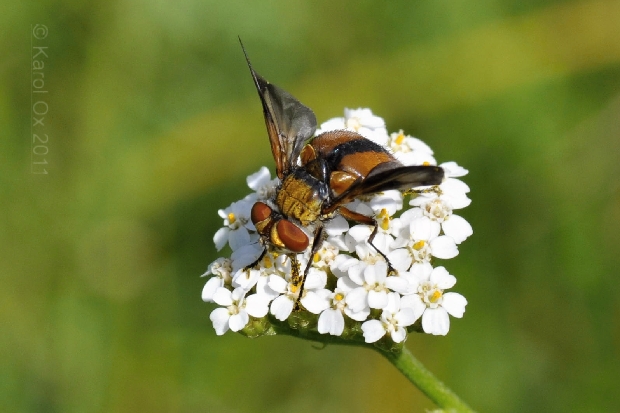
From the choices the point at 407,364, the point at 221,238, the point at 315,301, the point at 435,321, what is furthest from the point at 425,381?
the point at 221,238

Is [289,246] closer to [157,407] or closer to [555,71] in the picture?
[157,407]

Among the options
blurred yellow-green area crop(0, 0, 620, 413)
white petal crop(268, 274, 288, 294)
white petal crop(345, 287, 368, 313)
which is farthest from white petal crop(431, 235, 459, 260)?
blurred yellow-green area crop(0, 0, 620, 413)

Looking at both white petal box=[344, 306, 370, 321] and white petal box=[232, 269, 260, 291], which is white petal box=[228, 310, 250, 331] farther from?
white petal box=[344, 306, 370, 321]

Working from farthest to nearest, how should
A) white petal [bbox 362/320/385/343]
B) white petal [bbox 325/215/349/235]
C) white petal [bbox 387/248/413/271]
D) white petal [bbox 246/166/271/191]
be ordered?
1. white petal [bbox 246/166/271/191]
2. white petal [bbox 325/215/349/235]
3. white petal [bbox 387/248/413/271]
4. white petal [bbox 362/320/385/343]

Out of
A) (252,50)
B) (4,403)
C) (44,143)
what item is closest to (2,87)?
(44,143)

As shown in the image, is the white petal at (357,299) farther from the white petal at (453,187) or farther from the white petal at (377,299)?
the white petal at (453,187)

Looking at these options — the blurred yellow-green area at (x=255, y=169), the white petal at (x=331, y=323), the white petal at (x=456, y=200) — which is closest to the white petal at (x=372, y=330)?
the white petal at (x=331, y=323)
